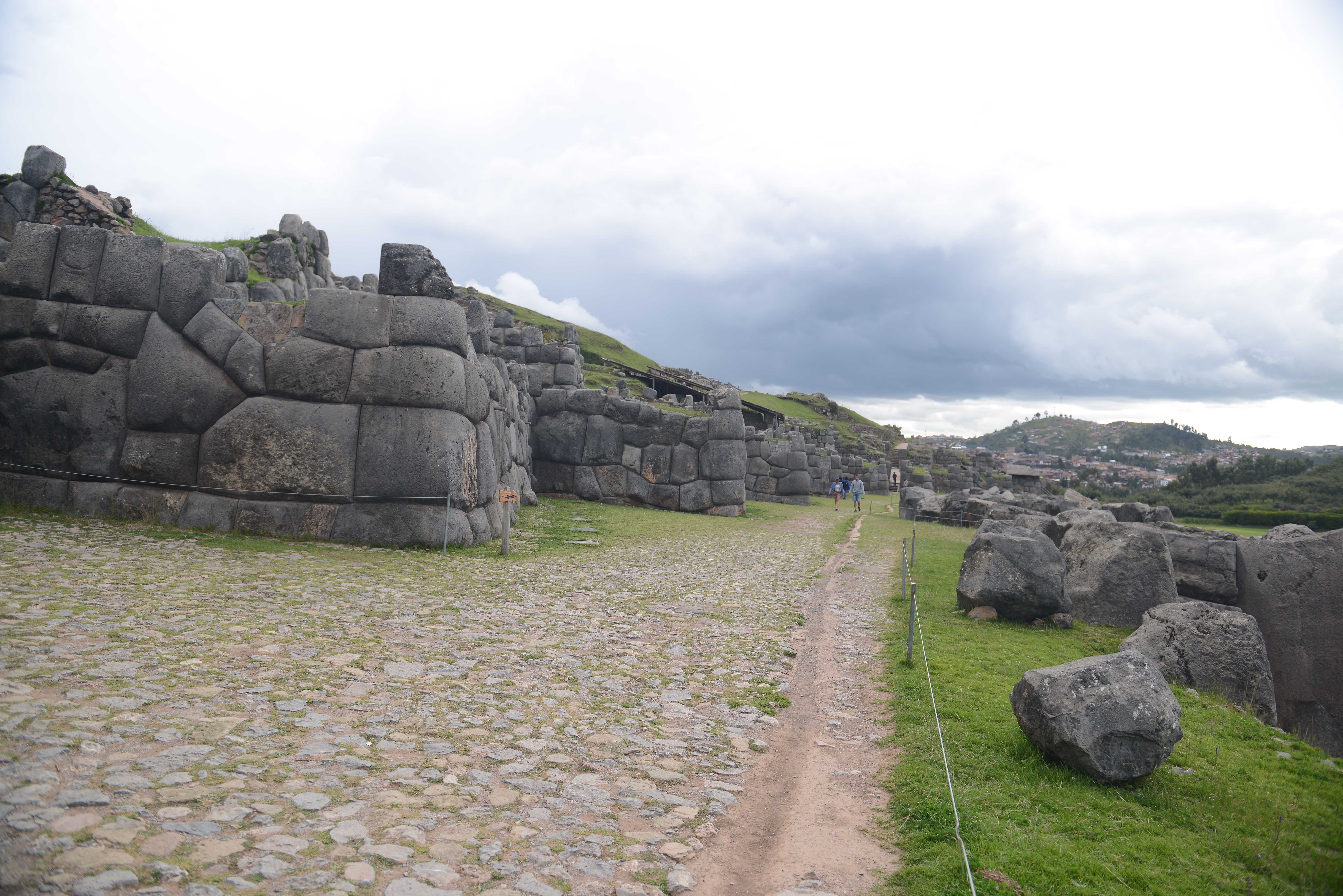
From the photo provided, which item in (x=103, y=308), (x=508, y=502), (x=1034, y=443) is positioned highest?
(x=1034, y=443)

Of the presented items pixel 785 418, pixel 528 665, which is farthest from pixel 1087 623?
pixel 785 418

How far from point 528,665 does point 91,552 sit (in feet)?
24.7

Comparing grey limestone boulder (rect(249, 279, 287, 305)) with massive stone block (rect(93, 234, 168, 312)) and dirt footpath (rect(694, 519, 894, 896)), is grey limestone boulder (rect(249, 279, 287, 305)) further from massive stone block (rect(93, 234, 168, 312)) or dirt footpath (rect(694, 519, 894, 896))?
dirt footpath (rect(694, 519, 894, 896))

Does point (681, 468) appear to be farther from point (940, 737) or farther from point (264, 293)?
point (940, 737)

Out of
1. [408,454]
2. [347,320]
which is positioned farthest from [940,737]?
[347,320]

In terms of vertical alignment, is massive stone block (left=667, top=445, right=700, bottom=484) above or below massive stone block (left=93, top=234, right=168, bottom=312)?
below

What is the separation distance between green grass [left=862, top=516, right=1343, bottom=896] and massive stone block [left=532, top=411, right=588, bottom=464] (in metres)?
22.1

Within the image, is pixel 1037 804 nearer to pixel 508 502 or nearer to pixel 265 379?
pixel 508 502

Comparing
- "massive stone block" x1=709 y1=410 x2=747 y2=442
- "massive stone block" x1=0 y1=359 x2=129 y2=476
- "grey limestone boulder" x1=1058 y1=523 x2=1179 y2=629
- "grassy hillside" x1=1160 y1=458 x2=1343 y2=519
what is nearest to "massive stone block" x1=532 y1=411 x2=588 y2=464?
"massive stone block" x1=709 y1=410 x2=747 y2=442

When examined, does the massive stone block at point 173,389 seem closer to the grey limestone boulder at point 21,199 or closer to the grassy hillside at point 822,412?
the grey limestone boulder at point 21,199

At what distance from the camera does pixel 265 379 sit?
14.3 meters

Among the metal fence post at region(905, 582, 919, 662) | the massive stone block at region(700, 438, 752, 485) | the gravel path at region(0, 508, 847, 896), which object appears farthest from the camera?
the massive stone block at region(700, 438, 752, 485)

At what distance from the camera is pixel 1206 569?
38.8 feet

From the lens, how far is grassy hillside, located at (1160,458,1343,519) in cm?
3231
